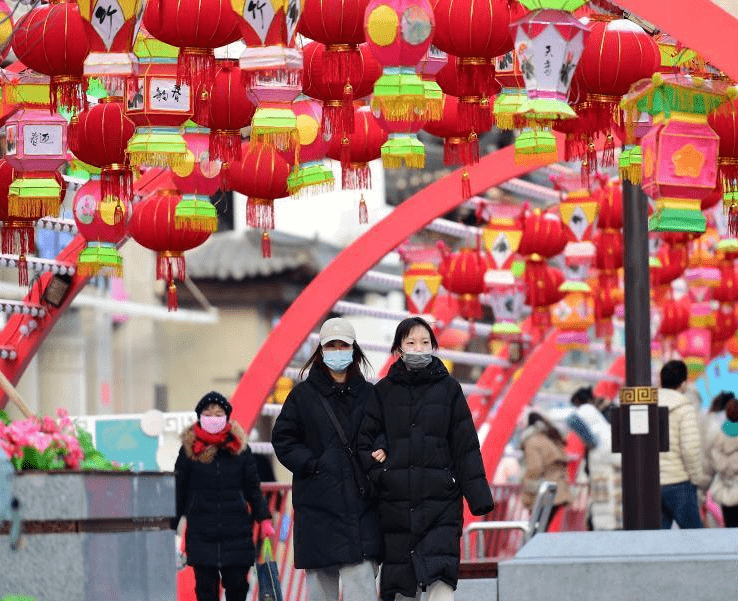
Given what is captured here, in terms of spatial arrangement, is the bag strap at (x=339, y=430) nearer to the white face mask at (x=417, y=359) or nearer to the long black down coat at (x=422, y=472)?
the long black down coat at (x=422, y=472)

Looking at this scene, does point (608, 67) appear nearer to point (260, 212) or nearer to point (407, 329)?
point (407, 329)

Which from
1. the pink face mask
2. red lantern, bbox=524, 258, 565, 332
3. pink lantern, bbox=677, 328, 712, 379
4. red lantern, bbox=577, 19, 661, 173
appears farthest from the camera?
pink lantern, bbox=677, 328, 712, 379

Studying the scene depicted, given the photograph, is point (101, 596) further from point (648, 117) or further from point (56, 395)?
point (56, 395)

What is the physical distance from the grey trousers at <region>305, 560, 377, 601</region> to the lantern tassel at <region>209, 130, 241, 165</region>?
9.64ft

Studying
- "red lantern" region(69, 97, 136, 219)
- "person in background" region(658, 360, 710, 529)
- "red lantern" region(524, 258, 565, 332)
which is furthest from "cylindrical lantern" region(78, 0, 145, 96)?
"red lantern" region(524, 258, 565, 332)

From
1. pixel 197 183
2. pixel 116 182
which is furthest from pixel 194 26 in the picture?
pixel 197 183

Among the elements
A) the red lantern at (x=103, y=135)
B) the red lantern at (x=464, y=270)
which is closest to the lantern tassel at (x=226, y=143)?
the red lantern at (x=103, y=135)

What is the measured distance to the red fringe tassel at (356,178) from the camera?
13820 mm

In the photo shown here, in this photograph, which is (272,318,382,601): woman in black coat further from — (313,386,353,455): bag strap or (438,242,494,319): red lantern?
(438,242,494,319): red lantern

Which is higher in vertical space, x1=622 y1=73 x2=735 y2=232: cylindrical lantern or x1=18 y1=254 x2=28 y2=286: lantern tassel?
x1=622 y1=73 x2=735 y2=232: cylindrical lantern

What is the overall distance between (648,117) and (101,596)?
5338 mm

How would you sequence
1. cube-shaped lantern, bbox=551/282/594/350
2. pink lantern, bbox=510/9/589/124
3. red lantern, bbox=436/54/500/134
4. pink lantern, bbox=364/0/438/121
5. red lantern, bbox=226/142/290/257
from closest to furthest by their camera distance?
pink lantern, bbox=510/9/589/124, pink lantern, bbox=364/0/438/121, red lantern, bbox=436/54/500/134, red lantern, bbox=226/142/290/257, cube-shaped lantern, bbox=551/282/594/350

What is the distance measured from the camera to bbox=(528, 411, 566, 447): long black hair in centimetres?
2112

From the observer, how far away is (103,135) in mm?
12641
